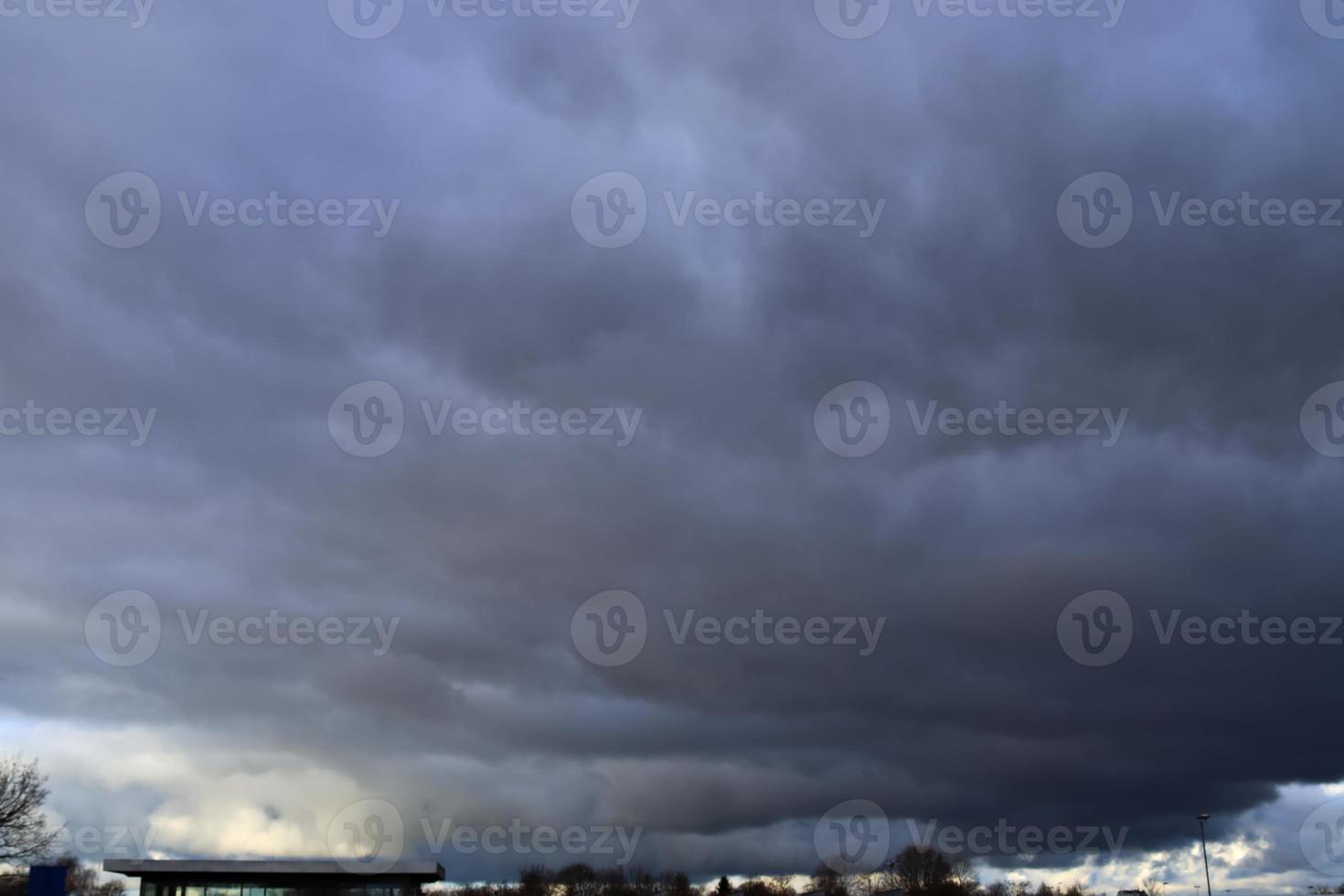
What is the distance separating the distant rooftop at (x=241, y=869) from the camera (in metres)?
58.3

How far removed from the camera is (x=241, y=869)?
194ft

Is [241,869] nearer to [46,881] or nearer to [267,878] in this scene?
[267,878]

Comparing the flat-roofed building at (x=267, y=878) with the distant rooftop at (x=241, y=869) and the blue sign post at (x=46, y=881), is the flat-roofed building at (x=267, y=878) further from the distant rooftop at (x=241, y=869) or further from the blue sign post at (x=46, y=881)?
the blue sign post at (x=46, y=881)

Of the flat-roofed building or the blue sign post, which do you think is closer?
the blue sign post

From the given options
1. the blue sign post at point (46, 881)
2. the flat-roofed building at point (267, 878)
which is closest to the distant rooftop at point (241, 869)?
the flat-roofed building at point (267, 878)

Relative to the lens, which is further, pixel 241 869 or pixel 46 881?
pixel 241 869

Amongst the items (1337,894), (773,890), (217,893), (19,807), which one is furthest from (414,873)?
(773,890)

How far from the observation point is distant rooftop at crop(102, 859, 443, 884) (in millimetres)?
58312

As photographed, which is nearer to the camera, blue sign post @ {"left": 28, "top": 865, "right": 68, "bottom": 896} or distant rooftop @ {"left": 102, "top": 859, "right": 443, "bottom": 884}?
blue sign post @ {"left": 28, "top": 865, "right": 68, "bottom": 896}

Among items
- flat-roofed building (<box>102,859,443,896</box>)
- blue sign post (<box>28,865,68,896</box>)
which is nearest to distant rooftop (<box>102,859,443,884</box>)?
flat-roofed building (<box>102,859,443,896</box>)

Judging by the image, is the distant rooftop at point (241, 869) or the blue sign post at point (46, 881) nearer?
the blue sign post at point (46, 881)

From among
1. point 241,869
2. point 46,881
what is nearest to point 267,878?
point 241,869

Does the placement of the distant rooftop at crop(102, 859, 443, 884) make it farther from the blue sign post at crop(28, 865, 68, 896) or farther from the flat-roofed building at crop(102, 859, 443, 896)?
the blue sign post at crop(28, 865, 68, 896)

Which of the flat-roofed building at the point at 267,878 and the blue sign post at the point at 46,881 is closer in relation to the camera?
the blue sign post at the point at 46,881
